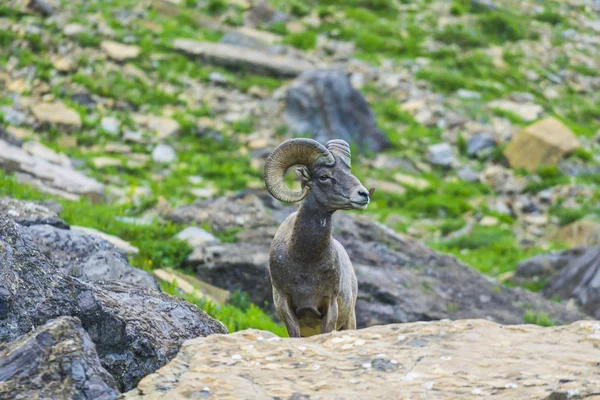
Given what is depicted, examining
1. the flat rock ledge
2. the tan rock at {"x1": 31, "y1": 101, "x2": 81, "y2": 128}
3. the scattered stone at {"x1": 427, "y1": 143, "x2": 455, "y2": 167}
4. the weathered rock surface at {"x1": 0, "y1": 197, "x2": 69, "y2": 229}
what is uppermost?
the flat rock ledge

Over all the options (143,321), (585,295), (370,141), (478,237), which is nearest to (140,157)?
(370,141)

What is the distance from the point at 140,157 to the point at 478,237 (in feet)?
24.9

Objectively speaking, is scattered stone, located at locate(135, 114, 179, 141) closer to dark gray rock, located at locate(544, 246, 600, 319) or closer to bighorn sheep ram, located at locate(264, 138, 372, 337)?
dark gray rock, located at locate(544, 246, 600, 319)

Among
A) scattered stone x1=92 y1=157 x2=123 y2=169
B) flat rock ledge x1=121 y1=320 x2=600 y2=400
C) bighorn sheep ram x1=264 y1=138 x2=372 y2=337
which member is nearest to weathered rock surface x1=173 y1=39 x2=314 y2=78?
scattered stone x1=92 y1=157 x2=123 y2=169

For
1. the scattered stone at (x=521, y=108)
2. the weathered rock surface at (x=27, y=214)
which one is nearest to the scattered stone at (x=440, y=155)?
the scattered stone at (x=521, y=108)

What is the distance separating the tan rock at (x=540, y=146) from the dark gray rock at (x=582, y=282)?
628 cm

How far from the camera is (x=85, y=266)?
8.67 metres

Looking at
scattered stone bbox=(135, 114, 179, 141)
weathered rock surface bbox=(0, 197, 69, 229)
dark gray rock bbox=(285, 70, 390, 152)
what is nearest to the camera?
weathered rock surface bbox=(0, 197, 69, 229)

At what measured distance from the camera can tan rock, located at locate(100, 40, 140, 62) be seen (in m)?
23.0

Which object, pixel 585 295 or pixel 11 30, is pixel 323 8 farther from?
pixel 585 295

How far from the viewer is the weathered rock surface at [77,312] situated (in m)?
5.45

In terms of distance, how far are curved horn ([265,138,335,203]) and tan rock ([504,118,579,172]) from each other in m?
15.0

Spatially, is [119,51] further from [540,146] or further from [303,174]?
[303,174]

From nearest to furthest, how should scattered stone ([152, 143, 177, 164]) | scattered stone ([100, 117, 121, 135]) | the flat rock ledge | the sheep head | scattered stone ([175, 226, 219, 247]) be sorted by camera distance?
1. the flat rock ledge
2. the sheep head
3. scattered stone ([175, 226, 219, 247])
4. scattered stone ([152, 143, 177, 164])
5. scattered stone ([100, 117, 121, 135])
